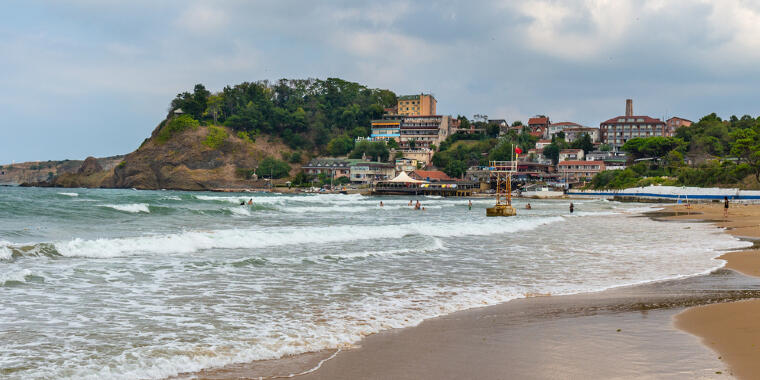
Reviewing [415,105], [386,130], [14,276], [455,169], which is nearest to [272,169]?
[386,130]

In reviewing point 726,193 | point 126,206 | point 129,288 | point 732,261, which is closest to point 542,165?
point 726,193

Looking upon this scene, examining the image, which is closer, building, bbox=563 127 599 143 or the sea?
the sea

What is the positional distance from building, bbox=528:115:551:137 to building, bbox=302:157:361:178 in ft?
173

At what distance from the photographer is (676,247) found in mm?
17547

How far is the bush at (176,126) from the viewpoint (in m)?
126

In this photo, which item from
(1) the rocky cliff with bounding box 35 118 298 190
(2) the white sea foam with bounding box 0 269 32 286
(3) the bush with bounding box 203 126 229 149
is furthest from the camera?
(3) the bush with bounding box 203 126 229 149

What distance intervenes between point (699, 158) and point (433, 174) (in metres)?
46.9

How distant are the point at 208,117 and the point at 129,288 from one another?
5405 inches

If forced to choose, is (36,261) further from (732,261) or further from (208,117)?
(208,117)

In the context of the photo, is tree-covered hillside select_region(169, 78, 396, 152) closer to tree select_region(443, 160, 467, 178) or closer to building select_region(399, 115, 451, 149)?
building select_region(399, 115, 451, 149)

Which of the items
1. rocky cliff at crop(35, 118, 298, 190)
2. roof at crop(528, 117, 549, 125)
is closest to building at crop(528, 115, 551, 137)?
roof at crop(528, 117, 549, 125)

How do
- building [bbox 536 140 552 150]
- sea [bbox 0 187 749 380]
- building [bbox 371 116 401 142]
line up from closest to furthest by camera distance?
sea [bbox 0 187 749 380] < building [bbox 536 140 552 150] < building [bbox 371 116 401 142]

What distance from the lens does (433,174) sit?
111m

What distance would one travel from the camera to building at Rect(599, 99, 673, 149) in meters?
122
